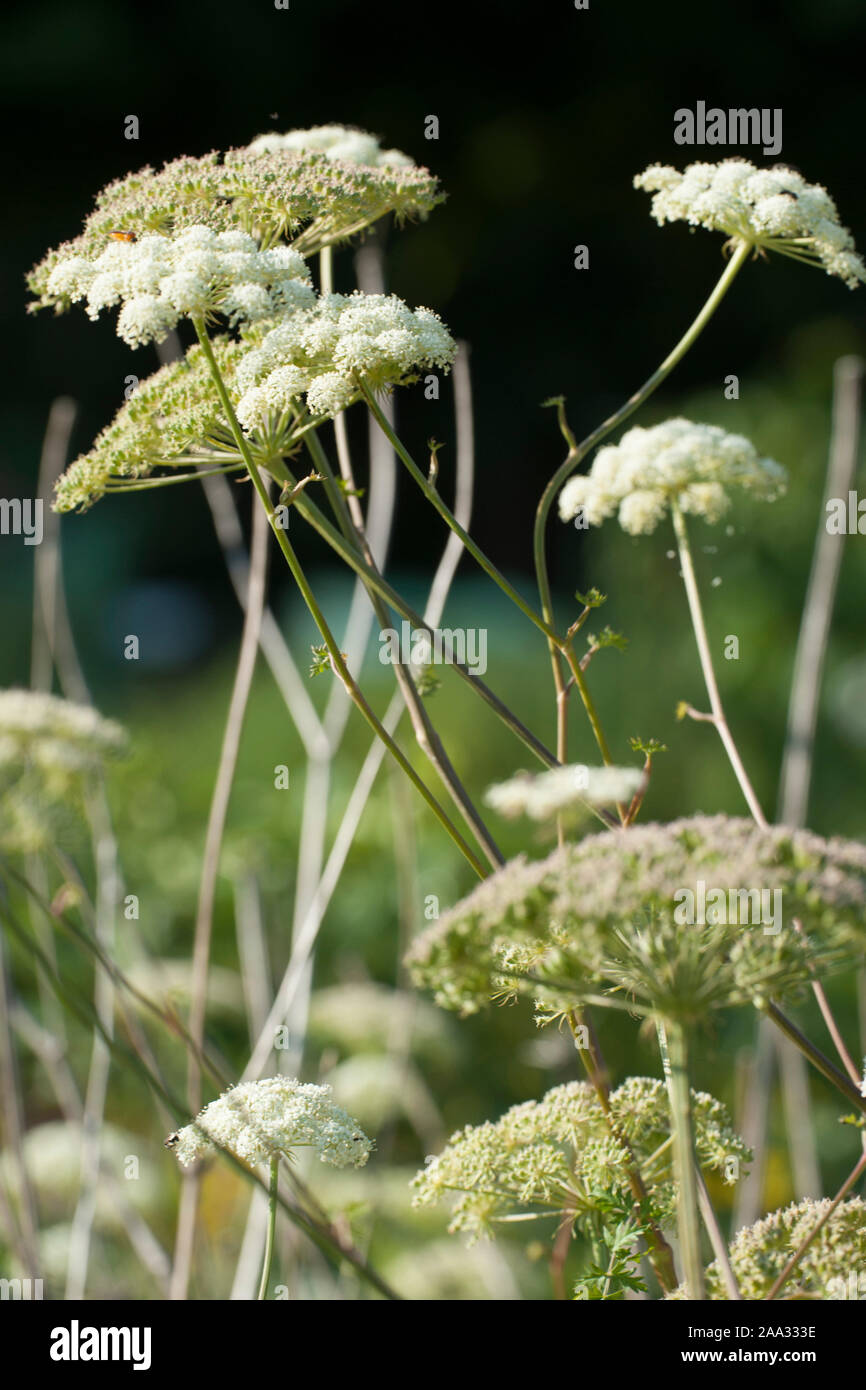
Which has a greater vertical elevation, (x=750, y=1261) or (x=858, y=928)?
(x=858, y=928)

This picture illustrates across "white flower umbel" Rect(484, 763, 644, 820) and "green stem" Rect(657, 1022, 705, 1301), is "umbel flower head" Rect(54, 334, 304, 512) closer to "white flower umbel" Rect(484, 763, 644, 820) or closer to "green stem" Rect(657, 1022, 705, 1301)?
"white flower umbel" Rect(484, 763, 644, 820)

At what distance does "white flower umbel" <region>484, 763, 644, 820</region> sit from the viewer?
2.18 feet

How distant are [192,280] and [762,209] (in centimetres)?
44

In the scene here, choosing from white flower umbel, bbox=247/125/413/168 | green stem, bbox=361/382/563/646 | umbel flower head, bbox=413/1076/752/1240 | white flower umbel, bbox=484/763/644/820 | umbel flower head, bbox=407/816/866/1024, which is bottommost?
umbel flower head, bbox=413/1076/752/1240

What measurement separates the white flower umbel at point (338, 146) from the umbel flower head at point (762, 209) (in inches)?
8.5

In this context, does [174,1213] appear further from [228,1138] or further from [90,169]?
[90,169]

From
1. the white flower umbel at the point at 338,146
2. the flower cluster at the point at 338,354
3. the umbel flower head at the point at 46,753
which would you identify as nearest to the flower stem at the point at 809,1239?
the flower cluster at the point at 338,354

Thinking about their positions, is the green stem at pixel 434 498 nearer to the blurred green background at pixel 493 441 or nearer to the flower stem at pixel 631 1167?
the flower stem at pixel 631 1167

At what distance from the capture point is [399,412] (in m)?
5.10

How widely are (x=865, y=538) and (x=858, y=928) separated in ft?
10.8

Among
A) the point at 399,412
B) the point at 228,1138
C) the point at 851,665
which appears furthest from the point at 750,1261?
the point at 399,412

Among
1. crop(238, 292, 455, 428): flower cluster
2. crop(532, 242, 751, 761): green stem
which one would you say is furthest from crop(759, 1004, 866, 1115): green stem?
crop(238, 292, 455, 428): flower cluster

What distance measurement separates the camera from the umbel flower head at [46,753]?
3.75ft

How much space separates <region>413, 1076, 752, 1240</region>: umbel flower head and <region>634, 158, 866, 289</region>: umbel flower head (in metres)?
0.62
